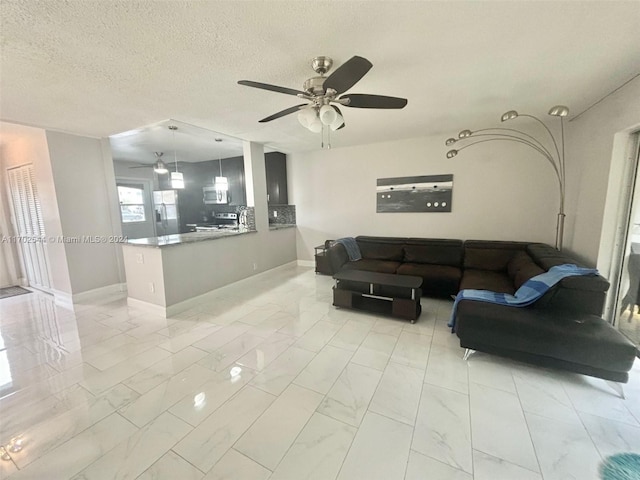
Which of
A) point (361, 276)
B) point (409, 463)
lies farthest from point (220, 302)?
point (409, 463)

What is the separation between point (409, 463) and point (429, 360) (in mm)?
1046

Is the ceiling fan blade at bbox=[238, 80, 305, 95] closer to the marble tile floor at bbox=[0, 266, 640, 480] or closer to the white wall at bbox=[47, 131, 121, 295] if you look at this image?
the marble tile floor at bbox=[0, 266, 640, 480]

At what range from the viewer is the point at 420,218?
4.64m

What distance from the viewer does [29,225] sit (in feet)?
14.2

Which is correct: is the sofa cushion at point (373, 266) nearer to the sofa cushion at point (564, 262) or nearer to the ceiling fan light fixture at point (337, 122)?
the sofa cushion at point (564, 262)

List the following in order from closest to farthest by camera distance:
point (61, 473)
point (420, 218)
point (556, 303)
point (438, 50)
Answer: point (61, 473) → point (438, 50) → point (556, 303) → point (420, 218)

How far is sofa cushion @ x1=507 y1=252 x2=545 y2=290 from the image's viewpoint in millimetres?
2765

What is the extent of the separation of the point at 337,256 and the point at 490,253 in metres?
2.31

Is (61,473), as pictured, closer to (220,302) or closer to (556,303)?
(220,302)

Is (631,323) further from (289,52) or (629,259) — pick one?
(289,52)

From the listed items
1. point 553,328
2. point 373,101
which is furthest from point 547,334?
point 373,101

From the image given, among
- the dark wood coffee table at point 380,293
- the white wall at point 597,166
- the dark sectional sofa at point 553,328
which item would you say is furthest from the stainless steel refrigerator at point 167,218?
the white wall at point 597,166

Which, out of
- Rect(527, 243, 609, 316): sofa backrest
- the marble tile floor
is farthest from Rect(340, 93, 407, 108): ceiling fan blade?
the marble tile floor

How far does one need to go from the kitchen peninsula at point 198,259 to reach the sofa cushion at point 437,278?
2585 millimetres
